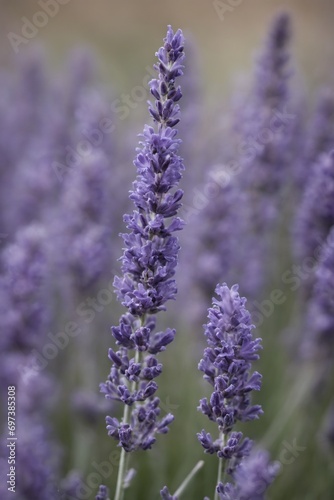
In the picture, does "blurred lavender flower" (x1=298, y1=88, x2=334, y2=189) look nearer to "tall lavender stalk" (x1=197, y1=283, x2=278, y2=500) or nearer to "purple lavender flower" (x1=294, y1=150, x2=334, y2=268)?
"purple lavender flower" (x1=294, y1=150, x2=334, y2=268)

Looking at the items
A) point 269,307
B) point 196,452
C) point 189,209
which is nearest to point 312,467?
point 196,452

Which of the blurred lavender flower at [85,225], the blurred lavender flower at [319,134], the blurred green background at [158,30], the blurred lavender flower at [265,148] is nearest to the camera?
the blurred lavender flower at [85,225]

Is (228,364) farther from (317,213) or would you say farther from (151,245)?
(317,213)

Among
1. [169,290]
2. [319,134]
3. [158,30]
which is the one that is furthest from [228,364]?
[158,30]

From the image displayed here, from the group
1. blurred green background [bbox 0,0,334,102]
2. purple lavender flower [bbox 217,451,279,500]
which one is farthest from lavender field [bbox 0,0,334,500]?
blurred green background [bbox 0,0,334,102]

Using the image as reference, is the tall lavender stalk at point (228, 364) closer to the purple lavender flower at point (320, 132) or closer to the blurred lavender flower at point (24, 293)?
the blurred lavender flower at point (24, 293)

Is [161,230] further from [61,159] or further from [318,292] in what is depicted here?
[61,159]

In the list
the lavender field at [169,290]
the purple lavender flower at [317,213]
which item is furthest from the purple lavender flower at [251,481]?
the purple lavender flower at [317,213]
